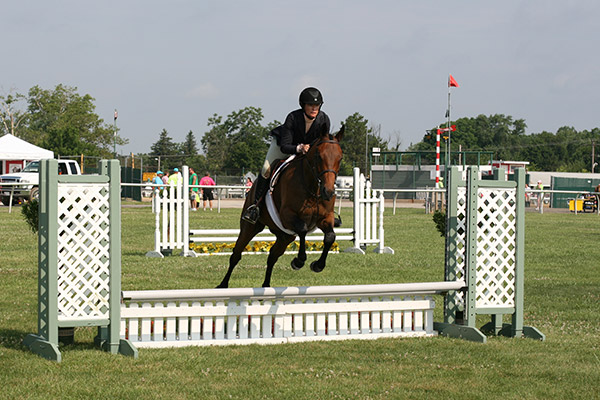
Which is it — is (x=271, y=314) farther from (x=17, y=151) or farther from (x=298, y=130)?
(x=17, y=151)

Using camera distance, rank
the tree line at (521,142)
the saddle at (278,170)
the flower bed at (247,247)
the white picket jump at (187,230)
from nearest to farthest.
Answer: the saddle at (278,170) → the white picket jump at (187,230) → the flower bed at (247,247) → the tree line at (521,142)

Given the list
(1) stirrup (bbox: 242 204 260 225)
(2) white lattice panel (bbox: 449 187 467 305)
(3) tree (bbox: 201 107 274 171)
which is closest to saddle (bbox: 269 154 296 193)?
(1) stirrup (bbox: 242 204 260 225)

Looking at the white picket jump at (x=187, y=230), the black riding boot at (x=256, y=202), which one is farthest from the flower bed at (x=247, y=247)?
the black riding boot at (x=256, y=202)

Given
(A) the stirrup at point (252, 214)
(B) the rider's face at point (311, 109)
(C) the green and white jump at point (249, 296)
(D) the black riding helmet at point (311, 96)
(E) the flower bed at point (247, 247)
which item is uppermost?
(D) the black riding helmet at point (311, 96)

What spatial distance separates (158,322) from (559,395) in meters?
3.36

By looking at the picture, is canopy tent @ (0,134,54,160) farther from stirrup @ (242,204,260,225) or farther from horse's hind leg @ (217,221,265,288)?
stirrup @ (242,204,260,225)

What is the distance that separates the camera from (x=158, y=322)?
6.55 metres

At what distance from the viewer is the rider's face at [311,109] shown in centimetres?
754

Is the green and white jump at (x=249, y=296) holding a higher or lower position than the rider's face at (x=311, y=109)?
lower

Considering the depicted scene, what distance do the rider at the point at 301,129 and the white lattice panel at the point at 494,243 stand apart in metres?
1.76

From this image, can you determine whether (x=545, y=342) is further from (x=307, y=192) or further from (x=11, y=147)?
(x=11, y=147)

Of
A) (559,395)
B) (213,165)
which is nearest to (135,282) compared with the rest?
(559,395)

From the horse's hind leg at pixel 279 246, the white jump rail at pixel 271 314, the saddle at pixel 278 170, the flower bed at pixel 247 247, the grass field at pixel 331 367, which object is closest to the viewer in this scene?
the grass field at pixel 331 367

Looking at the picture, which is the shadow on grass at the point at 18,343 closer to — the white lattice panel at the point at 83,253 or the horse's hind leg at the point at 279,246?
the white lattice panel at the point at 83,253
